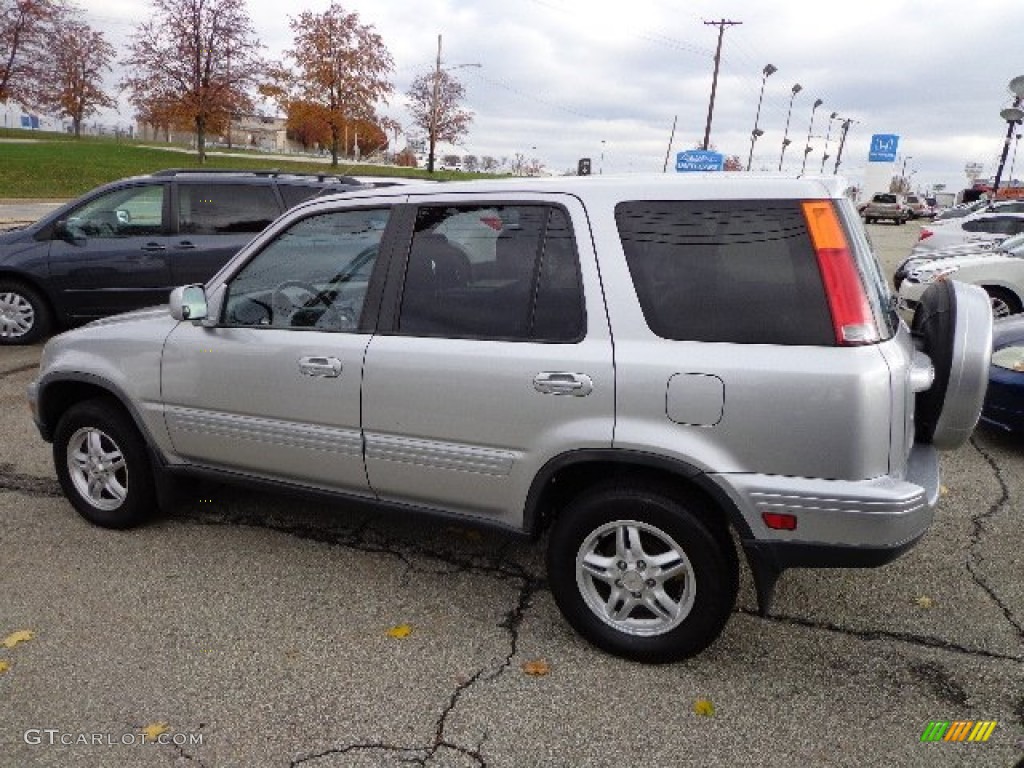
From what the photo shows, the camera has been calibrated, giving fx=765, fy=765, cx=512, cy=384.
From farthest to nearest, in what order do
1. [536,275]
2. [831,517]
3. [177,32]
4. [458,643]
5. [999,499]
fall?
[177,32] → [999,499] → [458,643] → [536,275] → [831,517]

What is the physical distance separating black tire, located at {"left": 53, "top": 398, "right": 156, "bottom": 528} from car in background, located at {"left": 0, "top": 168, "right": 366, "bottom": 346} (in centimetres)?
393

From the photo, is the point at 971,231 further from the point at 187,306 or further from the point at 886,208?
the point at 886,208

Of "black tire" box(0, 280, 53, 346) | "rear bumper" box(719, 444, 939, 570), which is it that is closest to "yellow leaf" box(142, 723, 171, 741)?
"rear bumper" box(719, 444, 939, 570)

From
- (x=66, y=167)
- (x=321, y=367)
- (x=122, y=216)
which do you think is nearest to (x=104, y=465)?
(x=321, y=367)

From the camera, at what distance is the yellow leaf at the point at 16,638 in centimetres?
299

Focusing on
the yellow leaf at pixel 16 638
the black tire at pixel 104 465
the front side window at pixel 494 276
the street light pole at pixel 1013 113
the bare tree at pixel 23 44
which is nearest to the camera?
the front side window at pixel 494 276

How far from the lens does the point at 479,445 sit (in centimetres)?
294

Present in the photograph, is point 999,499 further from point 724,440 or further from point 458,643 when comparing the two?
point 458,643

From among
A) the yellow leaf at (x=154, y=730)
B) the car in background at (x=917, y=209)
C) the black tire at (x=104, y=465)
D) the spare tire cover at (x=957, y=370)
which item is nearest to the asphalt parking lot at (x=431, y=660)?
the yellow leaf at (x=154, y=730)

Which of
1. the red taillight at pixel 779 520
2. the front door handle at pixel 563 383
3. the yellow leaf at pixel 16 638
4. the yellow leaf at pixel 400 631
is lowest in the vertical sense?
the yellow leaf at pixel 16 638

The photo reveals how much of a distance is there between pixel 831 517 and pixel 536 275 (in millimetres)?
1323

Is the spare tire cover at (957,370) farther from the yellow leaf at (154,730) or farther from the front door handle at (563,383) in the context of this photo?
the yellow leaf at (154,730)

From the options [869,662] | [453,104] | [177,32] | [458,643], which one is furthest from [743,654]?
[453,104]

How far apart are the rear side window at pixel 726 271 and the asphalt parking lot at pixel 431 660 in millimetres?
1316
